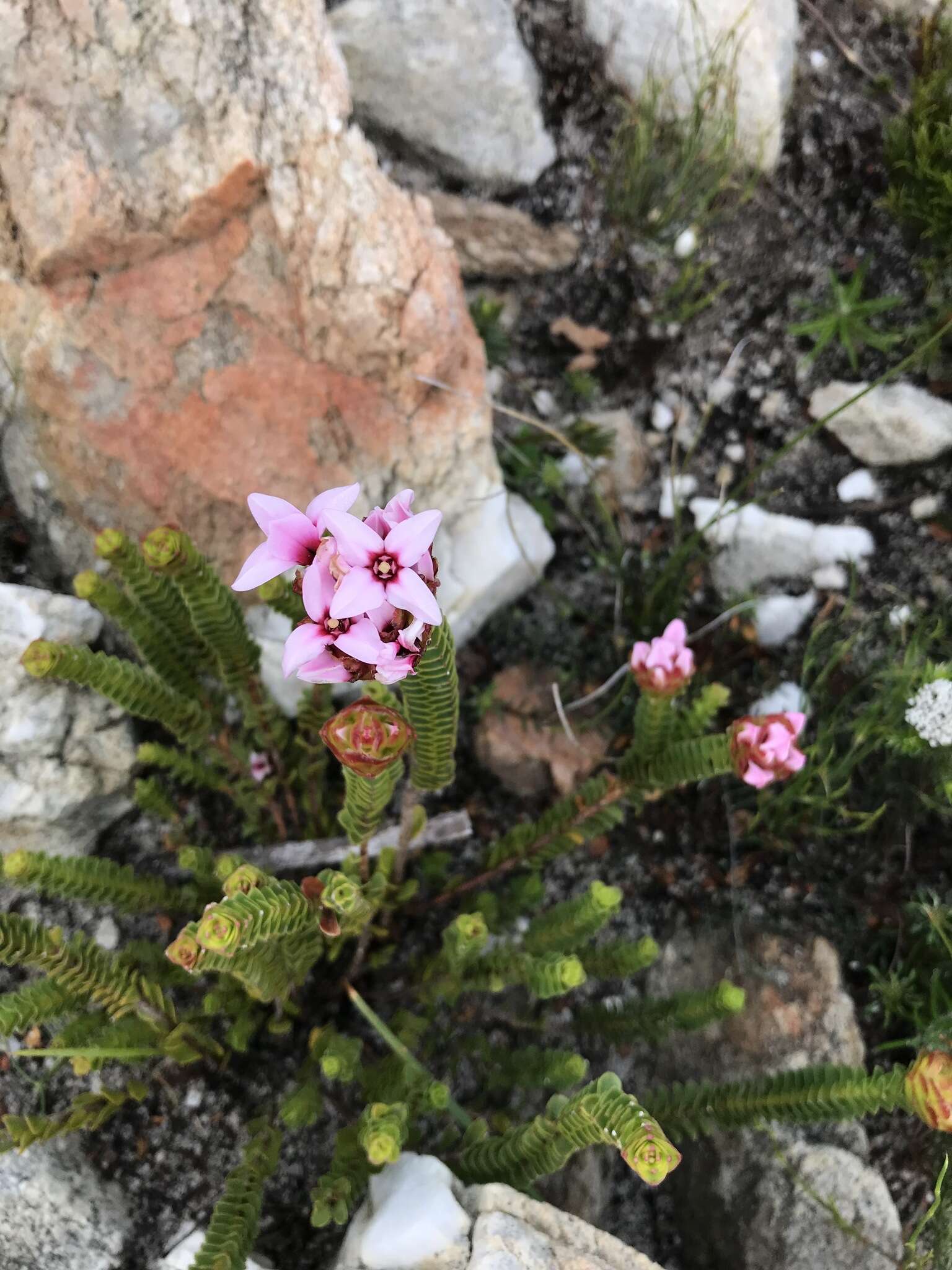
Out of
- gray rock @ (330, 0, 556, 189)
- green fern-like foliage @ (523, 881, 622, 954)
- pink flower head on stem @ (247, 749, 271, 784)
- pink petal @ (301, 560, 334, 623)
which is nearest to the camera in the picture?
pink petal @ (301, 560, 334, 623)

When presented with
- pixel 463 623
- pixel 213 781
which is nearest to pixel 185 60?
pixel 463 623

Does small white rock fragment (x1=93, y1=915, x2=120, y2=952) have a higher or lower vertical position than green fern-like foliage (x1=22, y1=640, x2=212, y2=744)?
lower

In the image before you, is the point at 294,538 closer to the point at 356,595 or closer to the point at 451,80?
the point at 356,595

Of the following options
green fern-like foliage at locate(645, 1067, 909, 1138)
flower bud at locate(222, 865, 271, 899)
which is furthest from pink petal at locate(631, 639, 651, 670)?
flower bud at locate(222, 865, 271, 899)

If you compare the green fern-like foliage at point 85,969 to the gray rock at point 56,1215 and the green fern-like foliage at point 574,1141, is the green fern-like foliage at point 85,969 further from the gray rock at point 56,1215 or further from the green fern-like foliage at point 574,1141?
the green fern-like foliage at point 574,1141

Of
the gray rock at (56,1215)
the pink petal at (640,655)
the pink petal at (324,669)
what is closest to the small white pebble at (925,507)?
the pink petal at (640,655)

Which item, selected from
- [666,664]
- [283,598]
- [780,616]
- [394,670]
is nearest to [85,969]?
[283,598]

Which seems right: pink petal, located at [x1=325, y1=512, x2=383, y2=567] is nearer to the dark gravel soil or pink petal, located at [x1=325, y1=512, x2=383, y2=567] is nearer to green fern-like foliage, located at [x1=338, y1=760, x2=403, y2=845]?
A: green fern-like foliage, located at [x1=338, y1=760, x2=403, y2=845]

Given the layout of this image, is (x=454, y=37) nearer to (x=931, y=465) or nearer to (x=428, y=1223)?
(x=931, y=465)
